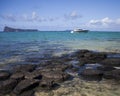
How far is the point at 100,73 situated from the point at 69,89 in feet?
11.3

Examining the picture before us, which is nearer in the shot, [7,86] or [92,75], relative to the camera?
[7,86]

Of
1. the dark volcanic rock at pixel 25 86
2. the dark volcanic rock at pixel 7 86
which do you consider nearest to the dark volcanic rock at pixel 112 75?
the dark volcanic rock at pixel 25 86

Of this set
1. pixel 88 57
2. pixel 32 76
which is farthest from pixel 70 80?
pixel 88 57

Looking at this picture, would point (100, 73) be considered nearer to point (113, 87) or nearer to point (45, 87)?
point (113, 87)

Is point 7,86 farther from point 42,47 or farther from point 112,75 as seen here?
point 42,47

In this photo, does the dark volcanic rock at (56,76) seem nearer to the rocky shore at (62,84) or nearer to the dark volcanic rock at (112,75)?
the rocky shore at (62,84)

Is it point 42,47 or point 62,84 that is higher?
point 62,84

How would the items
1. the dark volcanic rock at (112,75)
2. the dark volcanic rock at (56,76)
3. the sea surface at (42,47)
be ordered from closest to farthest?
the dark volcanic rock at (56,76), the dark volcanic rock at (112,75), the sea surface at (42,47)

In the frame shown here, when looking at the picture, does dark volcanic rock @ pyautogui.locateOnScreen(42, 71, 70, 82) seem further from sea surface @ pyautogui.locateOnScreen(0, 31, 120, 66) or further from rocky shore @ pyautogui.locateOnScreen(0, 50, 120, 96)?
sea surface @ pyautogui.locateOnScreen(0, 31, 120, 66)

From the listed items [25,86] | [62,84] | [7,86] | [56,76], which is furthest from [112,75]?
[7,86]

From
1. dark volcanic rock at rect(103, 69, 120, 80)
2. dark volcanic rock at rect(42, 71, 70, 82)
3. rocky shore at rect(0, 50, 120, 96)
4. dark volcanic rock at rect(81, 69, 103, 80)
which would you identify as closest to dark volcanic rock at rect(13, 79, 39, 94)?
rocky shore at rect(0, 50, 120, 96)

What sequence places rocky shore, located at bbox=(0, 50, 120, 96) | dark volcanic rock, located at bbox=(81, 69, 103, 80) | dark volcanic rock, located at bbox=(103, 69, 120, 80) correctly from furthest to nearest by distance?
1. dark volcanic rock, located at bbox=(81, 69, 103, 80)
2. dark volcanic rock, located at bbox=(103, 69, 120, 80)
3. rocky shore, located at bbox=(0, 50, 120, 96)

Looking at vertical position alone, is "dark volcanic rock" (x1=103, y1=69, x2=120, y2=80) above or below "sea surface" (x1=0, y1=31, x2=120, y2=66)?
above

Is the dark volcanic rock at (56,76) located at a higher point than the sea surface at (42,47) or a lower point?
higher
